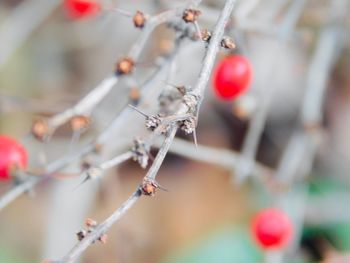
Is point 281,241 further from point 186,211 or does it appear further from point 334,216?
point 186,211

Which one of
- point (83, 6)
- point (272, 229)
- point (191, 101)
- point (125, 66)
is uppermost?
point (83, 6)

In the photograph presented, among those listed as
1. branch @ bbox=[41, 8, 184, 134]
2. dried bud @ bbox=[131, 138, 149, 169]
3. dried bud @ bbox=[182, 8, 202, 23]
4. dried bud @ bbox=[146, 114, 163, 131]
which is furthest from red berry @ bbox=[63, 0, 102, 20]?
dried bud @ bbox=[146, 114, 163, 131]

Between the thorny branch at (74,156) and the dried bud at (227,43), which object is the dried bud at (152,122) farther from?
the thorny branch at (74,156)

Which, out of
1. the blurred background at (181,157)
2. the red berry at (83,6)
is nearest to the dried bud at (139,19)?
the red berry at (83,6)

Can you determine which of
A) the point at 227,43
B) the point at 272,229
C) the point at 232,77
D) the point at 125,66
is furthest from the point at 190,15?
the point at 272,229

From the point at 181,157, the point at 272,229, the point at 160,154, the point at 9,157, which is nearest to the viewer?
the point at 160,154

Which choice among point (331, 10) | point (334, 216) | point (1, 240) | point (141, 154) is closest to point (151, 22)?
point (141, 154)

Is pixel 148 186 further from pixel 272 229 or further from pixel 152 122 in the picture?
pixel 272 229
